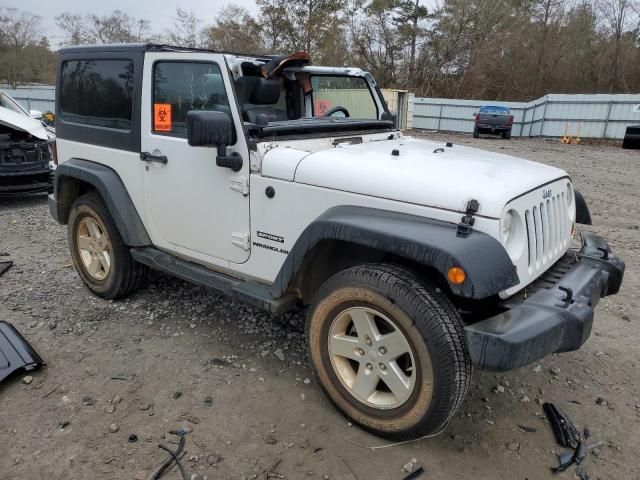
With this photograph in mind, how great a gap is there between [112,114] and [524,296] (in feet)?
10.5

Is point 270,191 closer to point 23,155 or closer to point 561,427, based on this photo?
point 561,427

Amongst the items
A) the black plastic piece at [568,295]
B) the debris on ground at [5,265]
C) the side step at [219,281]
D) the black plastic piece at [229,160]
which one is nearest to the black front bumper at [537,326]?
the black plastic piece at [568,295]

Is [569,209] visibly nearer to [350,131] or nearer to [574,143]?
[350,131]

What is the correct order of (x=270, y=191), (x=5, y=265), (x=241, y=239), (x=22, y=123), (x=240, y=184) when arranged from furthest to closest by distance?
(x=22, y=123), (x=5, y=265), (x=241, y=239), (x=240, y=184), (x=270, y=191)

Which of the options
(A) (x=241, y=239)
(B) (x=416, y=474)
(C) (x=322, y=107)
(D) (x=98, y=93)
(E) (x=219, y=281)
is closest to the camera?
(B) (x=416, y=474)

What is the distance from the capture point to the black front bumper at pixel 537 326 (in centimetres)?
214

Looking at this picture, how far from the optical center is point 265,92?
3.58m

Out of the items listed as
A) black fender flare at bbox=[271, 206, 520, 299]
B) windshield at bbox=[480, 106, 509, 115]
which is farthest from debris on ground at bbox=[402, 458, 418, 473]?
windshield at bbox=[480, 106, 509, 115]

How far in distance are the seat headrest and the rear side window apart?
3.06 ft

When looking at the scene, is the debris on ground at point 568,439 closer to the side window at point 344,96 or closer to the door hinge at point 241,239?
the door hinge at point 241,239

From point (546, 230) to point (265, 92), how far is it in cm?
210

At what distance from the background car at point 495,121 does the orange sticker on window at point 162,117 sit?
19.6 meters

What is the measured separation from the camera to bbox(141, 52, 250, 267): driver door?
10.3ft

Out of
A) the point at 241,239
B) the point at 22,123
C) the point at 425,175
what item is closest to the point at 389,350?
the point at 425,175
